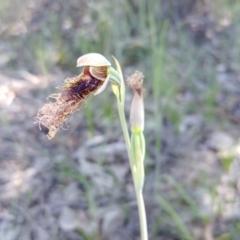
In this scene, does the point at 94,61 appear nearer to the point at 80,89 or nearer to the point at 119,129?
the point at 80,89

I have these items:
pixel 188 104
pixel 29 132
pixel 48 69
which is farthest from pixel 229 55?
pixel 29 132

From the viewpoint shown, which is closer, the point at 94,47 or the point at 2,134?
the point at 2,134

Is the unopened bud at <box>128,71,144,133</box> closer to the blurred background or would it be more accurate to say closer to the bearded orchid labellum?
the bearded orchid labellum

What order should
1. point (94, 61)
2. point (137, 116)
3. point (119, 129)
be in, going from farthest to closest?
point (119, 129), point (137, 116), point (94, 61)

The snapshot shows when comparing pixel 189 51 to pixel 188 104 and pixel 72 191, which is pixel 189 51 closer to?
pixel 188 104

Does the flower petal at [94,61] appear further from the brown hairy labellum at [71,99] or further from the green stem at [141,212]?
the green stem at [141,212]

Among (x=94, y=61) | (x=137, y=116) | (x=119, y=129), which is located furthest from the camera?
(x=119, y=129)

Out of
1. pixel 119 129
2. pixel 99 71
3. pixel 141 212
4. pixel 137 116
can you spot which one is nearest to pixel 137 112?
pixel 137 116
